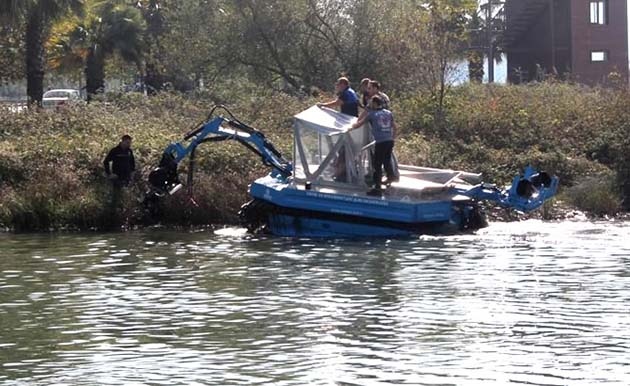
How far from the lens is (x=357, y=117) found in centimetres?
2638

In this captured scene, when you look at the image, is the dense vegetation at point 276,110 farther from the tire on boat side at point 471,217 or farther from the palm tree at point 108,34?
the palm tree at point 108,34

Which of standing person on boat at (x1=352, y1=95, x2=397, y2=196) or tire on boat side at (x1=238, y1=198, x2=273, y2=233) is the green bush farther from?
tire on boat side at (x1=238, y1=198, x2=273, y2=233)

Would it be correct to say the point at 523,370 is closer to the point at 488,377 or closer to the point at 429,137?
the point at 488,377

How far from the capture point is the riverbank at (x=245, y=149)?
28.3 meters

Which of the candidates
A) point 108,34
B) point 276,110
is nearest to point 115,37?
point 108,34

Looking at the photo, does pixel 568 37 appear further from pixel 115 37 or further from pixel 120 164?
pixel 120 164

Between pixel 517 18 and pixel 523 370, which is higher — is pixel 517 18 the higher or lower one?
the higher one

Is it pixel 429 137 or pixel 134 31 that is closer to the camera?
pixel 429 137

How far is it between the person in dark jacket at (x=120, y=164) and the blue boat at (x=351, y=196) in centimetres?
335

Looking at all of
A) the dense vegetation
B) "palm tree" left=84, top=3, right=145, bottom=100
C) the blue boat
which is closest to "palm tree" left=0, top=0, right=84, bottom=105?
the dense vegetation

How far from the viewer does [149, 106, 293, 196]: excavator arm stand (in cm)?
2711

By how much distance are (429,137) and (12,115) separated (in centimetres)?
970

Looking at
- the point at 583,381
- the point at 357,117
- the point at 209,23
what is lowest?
the point at 583,381

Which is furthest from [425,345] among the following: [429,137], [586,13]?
[586,13]
